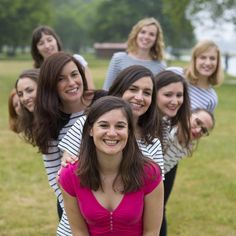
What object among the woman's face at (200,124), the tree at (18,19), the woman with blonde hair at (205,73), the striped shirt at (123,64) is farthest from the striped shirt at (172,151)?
the tree at (18,19)

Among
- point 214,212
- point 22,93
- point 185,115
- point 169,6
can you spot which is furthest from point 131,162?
point 169,6

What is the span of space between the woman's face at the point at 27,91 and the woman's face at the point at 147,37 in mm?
1938

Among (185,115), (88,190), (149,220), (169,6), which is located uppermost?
(169,6)

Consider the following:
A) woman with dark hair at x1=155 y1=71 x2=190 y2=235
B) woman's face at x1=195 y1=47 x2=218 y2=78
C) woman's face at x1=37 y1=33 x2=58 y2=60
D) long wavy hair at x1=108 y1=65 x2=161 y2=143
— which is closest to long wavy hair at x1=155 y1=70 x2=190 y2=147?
woman with dark hair at x1=155 y1=71 x2=190 y2=235

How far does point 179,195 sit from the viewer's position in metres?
6.13

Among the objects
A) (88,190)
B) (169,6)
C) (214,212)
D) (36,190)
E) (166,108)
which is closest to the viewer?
(88,190)

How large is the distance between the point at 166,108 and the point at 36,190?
3496mm

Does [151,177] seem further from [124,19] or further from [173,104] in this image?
[124,19]

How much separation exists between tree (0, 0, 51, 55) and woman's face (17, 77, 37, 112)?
46774 mm

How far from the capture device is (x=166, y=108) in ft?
10.5

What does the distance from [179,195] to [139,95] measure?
12.0 feet

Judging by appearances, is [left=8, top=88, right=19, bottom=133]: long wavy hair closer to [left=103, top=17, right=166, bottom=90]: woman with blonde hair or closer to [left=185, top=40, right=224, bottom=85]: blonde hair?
[left=103, top=17, right=166, bottom=90]: woman with blonde hair

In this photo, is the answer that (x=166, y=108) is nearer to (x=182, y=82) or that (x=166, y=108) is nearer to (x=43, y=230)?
(x=182, y=82)

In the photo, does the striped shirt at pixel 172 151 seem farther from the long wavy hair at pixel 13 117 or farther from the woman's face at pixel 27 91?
the long wavy hair at pixel 13 117
